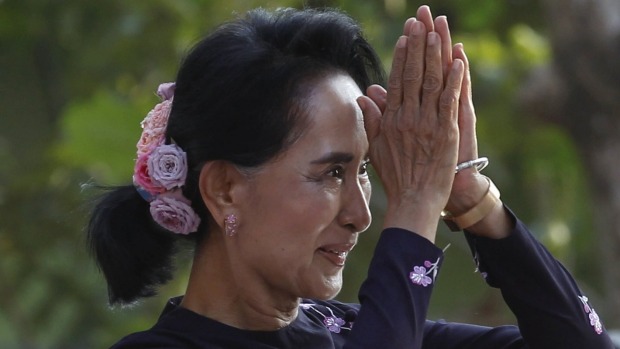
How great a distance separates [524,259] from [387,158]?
0.39 metres

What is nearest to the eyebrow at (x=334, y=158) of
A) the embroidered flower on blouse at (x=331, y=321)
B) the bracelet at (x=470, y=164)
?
the bracelet at (x=470, y=164)

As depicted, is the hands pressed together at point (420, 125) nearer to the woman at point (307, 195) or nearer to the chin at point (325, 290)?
the woman at point (307, 195)

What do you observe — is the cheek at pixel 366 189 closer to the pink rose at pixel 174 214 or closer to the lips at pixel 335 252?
the lips at pixel 335 252

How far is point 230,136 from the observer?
2830 millimetres

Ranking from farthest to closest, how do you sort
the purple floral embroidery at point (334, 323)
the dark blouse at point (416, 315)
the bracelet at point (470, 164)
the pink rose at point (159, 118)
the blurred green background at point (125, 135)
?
the blurred green background at point (125, 135) → the purple floral embroidery at point (334, 323) → the pink rose at point (159, 118) → the bracelet at point (470, 164) → the dark blouse at point (416, 315)

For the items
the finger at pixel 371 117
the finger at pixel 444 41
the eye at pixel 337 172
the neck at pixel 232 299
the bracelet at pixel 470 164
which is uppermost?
the finger at pixel 444 41

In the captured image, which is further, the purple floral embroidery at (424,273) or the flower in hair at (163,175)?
the flower in hair at (163,175)

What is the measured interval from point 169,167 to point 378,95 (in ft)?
1.48

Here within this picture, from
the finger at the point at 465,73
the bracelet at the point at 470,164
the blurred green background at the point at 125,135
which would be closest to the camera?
the finger at the point at 465,73

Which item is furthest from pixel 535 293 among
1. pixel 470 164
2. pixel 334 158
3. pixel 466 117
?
pixel 334 158

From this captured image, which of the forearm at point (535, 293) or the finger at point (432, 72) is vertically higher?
the finger at point (432, 72)

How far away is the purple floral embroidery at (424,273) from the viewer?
267 centimetres

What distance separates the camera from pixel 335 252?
110 inches

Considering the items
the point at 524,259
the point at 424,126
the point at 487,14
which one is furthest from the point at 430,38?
the point at 487,14
